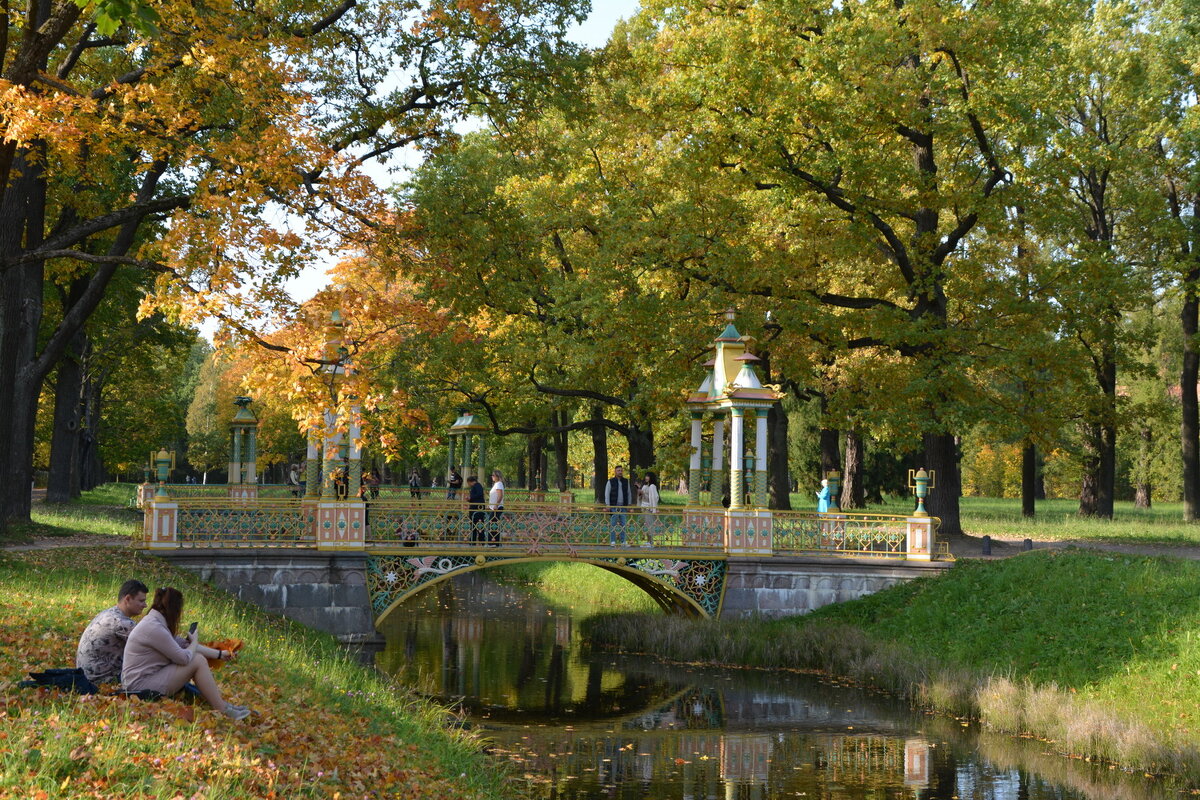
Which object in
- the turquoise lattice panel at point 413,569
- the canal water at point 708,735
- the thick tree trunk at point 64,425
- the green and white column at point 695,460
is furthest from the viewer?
the thick tree trunk at point 64,425

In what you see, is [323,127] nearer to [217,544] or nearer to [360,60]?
[360,60]

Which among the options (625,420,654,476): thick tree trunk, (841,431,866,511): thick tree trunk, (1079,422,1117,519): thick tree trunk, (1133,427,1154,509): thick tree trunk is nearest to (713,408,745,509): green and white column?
(625,420,654,476): thick tree trunk

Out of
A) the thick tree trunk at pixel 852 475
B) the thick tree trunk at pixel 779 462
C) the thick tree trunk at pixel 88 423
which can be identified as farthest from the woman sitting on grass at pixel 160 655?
the thick tree trunk at pixel 88 423

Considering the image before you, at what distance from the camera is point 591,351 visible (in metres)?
26.7

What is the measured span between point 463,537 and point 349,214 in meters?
6.57

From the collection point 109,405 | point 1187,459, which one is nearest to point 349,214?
point 1187,459

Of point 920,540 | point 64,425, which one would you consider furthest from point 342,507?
point 64,425

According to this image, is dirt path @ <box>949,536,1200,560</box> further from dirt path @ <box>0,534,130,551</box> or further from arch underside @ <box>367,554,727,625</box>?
dirt path @ <box>0,534,130,551</box>

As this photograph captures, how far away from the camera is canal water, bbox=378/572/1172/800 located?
13258mm

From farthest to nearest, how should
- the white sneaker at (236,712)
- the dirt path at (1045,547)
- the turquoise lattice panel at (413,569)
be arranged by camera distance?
1. the dirt path at (1045,547)
2. the turquoise lattice panel at (413,569)
3. the white sneaker at (236,712)

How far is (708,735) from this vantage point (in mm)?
15750

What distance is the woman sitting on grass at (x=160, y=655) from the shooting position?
8555 mm

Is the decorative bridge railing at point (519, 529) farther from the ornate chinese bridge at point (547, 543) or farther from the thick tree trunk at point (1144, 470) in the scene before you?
the thick tree trunk at point (1144, 470)

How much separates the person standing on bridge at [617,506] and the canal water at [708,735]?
7.83 feet
